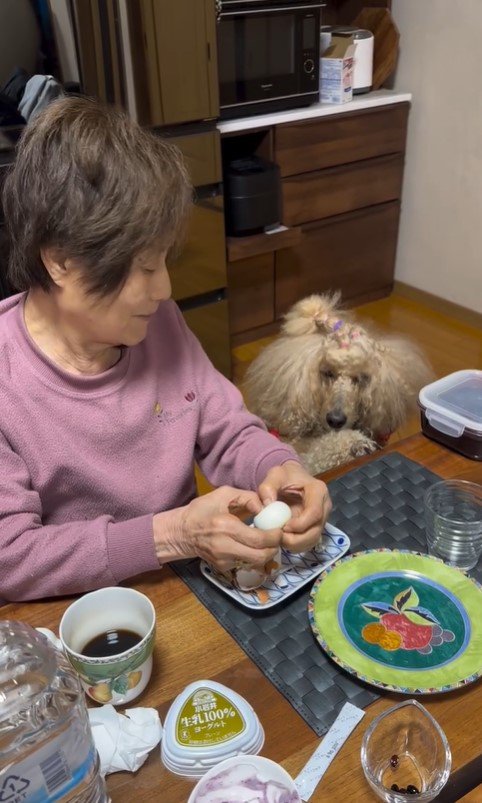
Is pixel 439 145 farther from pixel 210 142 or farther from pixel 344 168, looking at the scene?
pixel 210 142

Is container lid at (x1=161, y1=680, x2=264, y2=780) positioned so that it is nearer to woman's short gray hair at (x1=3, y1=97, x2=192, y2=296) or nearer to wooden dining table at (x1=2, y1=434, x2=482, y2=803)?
wooden dining table at (x1=2, y1=434, x2=482, y2=803)

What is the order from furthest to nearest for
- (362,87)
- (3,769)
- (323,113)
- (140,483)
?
(362,87) → (323,113) → (140,483) → (3,769)

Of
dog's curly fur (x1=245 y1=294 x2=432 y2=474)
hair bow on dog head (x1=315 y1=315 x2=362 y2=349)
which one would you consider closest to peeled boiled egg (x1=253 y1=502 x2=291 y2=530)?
dog's curly fur (x1=245 y1=294 x2=432 y2=474)

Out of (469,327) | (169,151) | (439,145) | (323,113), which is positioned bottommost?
(469,327)

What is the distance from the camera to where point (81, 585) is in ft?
2.64

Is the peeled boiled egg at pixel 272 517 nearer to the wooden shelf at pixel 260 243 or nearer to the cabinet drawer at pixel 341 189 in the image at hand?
the wooden shelf at pixel 260 243

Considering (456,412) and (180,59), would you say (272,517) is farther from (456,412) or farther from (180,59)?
(180,59)

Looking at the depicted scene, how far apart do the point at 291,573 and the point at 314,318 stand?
3.31 ft

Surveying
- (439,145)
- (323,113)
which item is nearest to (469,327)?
(439,145)

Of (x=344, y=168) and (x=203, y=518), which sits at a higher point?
(x=203, y=518)

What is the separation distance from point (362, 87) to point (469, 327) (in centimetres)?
112

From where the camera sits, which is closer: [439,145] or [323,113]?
[323,113]

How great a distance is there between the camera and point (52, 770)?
1.60ft

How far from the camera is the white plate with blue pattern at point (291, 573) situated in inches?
31.3
